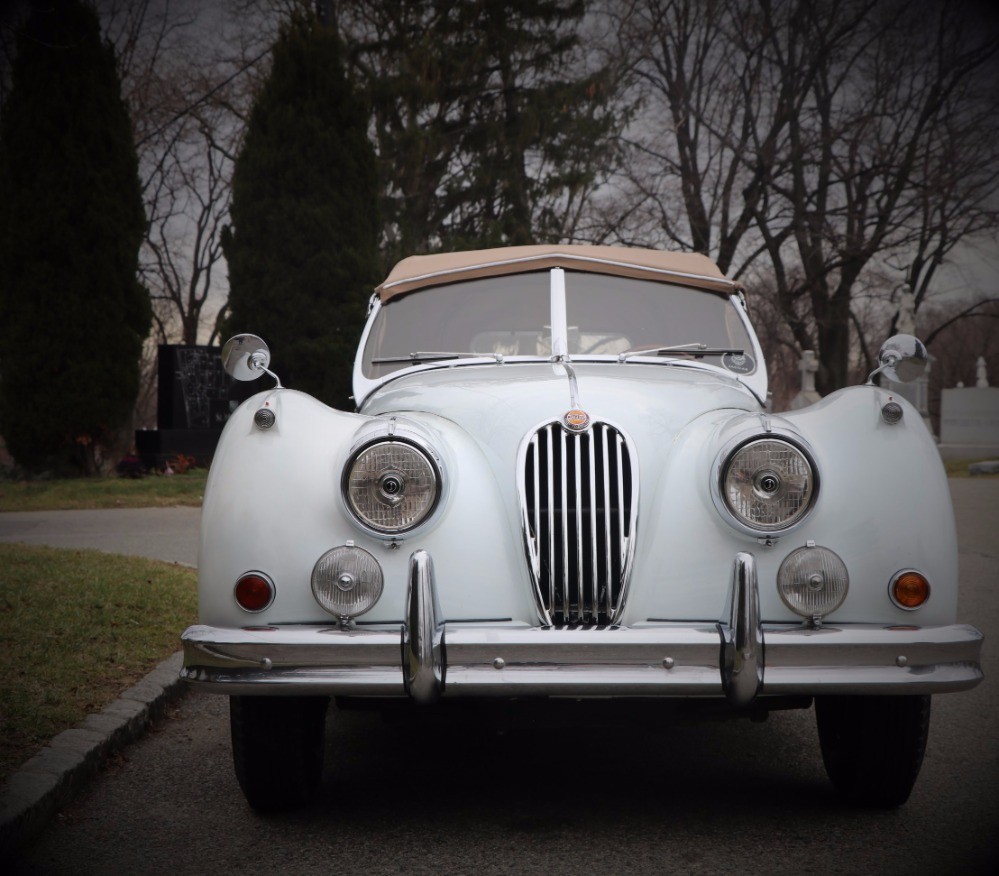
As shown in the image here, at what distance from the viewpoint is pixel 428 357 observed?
172 inches

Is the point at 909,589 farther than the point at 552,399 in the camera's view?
No

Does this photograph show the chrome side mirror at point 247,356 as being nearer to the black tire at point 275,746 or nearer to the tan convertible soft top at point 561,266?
the tan convertible soft top at point 561,266

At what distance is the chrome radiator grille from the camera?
3.06 metres

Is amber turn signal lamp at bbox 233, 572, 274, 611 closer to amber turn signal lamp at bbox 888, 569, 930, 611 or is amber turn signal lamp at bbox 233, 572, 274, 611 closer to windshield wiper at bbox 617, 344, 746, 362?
amber turn signal lamp at bbox 888, 569, 930, 611

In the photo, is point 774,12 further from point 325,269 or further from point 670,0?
point 325,269

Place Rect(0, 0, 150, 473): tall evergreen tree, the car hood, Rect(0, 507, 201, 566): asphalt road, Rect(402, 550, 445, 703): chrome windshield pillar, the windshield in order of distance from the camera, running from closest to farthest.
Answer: Rect(402, 550, 445, 703): chrome windshield pillar, the car hood, the windshield, Rect(0, 507, 201, 566): asphalt road, Rect(0, 0, 150, 473): tall evergreen tree

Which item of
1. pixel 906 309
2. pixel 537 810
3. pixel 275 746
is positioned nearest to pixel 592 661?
pixel 537 810

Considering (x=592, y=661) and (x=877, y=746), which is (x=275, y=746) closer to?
(x=592, y=661)

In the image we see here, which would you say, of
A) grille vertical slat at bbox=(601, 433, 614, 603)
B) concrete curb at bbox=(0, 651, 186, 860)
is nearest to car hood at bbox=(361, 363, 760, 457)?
grille vertical slat at bbox=(601, 433, 614, 603)

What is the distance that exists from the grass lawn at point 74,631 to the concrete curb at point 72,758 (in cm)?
7

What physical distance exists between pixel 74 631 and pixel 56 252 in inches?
460

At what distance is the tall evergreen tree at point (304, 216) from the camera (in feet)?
55.9

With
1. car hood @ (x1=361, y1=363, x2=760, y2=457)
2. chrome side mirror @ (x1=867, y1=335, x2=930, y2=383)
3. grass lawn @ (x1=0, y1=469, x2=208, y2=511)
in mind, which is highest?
chrome side mirror @ (x1=867, y1=335, x2=930, y2=383)

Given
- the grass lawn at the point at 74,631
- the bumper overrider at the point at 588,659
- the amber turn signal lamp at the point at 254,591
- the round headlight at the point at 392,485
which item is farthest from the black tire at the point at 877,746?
the grass lawn at the point at 74,631
